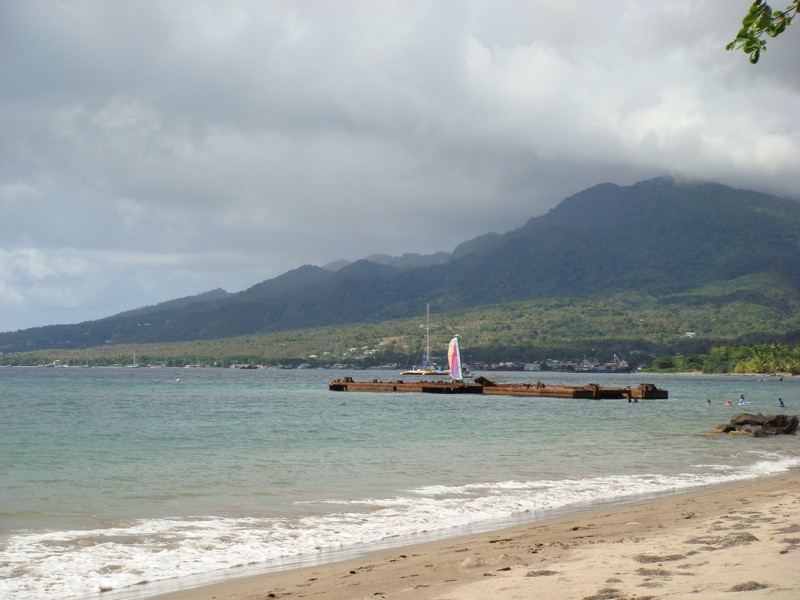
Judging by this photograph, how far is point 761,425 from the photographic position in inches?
1698

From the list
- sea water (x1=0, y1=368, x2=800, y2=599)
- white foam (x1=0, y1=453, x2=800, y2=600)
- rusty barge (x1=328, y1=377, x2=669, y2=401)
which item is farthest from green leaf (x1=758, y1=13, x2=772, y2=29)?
rusty barge (x1=328, y1=377, x2=669, y2=401)

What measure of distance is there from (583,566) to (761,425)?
36.6 metres

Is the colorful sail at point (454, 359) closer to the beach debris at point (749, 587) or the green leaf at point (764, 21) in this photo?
the beach debris at point (749, 587)

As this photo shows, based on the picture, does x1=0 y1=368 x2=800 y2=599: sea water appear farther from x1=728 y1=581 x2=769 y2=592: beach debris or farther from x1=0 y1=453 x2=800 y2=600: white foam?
x1=728 y1=581 x2=769 y2=592: beach debris

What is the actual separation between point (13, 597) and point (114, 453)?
21235mm

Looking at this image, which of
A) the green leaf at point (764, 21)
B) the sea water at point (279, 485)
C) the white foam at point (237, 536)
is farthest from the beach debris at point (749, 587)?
the white foam at point (237, 536)

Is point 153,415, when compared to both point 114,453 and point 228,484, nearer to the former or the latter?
point 114,453

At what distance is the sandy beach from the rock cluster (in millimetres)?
28779

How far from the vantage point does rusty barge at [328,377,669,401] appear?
91312mm

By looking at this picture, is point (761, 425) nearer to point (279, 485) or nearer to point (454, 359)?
point (279, 485)

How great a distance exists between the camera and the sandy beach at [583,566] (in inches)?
365

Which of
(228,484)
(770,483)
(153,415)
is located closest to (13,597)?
(228,484)

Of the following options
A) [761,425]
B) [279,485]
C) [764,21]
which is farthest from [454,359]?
[764,21]

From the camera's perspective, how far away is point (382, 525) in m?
16.4
